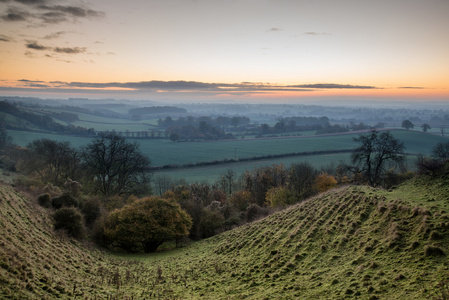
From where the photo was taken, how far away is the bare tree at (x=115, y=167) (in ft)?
170

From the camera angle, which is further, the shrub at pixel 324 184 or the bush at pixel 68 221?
the shrub at pixel 324 184

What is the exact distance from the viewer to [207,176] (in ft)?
277

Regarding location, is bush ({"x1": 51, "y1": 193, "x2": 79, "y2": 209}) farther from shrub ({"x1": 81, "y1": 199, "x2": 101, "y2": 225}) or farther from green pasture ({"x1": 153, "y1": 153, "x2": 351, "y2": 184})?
green pasture ({"x1": 153, "y1": 153, "x2": 351, "y2": 184})

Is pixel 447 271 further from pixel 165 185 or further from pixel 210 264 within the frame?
pixel 165 185

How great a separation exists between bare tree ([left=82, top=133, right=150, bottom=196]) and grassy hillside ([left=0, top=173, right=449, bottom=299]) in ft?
78.2

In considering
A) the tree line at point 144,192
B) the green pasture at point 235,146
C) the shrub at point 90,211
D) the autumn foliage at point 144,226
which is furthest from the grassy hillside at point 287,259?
the green pasture at point 235,146

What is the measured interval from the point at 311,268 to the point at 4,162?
3120 inches

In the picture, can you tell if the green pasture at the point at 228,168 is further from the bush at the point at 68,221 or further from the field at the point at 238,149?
the bush at the point at 68,221

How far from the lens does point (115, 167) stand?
53.7 metres

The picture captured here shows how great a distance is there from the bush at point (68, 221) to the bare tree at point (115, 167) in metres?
24.4

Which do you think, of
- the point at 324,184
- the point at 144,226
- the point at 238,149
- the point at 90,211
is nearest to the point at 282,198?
the point at 324,184

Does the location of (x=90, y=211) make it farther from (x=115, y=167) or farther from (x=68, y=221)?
(x=115, y=167)

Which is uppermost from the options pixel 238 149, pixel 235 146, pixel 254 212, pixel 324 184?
pixel 324 184

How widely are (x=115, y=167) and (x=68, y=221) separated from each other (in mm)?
27628
